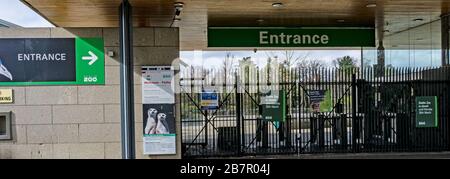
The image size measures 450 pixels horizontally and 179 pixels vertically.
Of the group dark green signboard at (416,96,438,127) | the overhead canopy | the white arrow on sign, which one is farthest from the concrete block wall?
dark green signboard at (416,96,438,127)

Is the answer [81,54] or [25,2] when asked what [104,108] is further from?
[25,2]

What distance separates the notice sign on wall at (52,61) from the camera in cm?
807

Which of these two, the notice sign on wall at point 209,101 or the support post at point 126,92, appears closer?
the support post at point 126,92

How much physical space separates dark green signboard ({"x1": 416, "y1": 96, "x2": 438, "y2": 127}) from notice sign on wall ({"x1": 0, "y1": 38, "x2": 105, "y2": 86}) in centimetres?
712

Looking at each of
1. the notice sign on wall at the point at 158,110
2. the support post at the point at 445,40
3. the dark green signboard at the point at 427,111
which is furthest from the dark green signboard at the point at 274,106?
the support post at the point at 445,40

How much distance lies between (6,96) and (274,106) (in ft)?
19.1

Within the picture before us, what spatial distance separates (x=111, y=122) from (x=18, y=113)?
157 centimetres

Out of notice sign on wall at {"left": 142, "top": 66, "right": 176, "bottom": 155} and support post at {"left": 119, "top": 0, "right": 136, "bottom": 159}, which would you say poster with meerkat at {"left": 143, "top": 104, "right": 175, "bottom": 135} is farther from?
support post at {"left": 119, "top": 0, "right": 136, "bottom": 159}

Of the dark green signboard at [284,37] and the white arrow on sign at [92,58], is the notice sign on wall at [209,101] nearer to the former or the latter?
the dark green signboard at [284,37]

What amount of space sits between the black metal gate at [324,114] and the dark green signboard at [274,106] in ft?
0.41

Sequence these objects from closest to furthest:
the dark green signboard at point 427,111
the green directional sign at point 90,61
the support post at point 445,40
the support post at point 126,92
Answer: the support post at point 126,92
the green directional sign at point 90,61
the support post at point 445,40
the dark green signboard at point 427,111

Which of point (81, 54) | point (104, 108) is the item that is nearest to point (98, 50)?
point (81, 54)

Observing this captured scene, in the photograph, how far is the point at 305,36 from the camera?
37.5ft

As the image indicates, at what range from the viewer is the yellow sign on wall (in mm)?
8092
